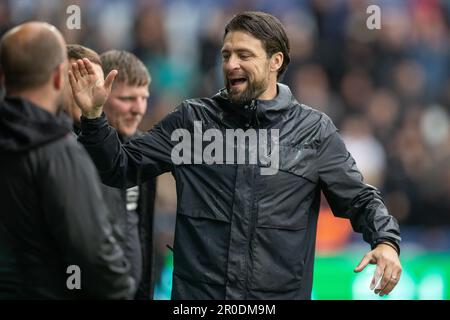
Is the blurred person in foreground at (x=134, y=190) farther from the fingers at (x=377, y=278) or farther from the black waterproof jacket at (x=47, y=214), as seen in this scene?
the black waterproof jacket at (x=47, y=214)

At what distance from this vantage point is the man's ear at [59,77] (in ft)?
11.5

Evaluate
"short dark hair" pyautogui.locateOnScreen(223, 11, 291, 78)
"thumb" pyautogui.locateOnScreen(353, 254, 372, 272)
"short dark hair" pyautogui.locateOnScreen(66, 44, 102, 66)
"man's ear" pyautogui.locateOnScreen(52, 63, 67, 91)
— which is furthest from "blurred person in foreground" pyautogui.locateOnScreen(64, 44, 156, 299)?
"man's ear" pyautogui.locateOnScreen(52, 63, 67, 91)

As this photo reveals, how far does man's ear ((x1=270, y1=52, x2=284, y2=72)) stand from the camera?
4711mm

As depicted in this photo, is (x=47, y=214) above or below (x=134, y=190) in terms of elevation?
above

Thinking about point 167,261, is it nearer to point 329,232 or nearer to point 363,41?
point 329,232

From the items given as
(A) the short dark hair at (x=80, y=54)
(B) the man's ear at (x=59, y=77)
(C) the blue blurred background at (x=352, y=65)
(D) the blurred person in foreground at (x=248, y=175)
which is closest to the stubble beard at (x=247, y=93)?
(D) the blurred person in foreground at (x=248, y=175)

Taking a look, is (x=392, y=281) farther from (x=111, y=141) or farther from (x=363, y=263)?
(x=111, y=141)

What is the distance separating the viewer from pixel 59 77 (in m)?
3.52

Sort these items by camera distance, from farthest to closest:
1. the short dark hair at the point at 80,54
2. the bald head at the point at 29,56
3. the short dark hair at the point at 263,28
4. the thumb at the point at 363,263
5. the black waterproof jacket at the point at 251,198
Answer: the short dark hair at the point at 80,54
the short dark hair at the point at 263,28
the black waterproof jacket at the point at 251,198
the thumb at the point at 363,263
the bald head at the point at 29,56

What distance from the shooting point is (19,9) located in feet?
33.6

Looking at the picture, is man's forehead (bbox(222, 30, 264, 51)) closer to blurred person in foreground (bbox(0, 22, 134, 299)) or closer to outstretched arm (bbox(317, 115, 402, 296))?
outstretched arm (bbox(317, 115, 402, 296))

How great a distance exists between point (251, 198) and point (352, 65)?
6718 millimetres

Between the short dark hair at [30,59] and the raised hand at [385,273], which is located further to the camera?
the raised hand at [385,273]

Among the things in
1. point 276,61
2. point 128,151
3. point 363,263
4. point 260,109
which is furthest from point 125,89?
point 363,263
